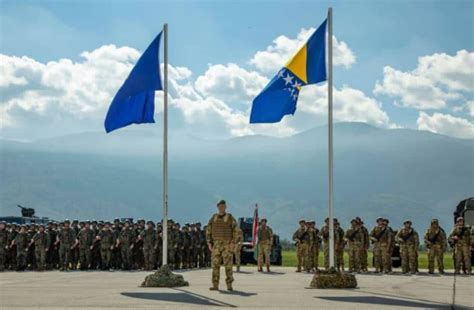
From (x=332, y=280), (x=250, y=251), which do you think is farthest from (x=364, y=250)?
(x=332, y=280)

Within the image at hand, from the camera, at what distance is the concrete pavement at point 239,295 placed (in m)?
13.7

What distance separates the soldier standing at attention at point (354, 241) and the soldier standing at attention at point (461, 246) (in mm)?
2740

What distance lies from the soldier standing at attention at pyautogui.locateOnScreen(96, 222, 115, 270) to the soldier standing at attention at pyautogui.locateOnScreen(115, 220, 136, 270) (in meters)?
0.34

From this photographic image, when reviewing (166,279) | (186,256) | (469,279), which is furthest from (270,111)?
(186,256)

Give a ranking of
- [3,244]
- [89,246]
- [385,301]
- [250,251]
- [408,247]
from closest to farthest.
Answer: [385,301]
[408,247]
[89,246]
[3,244]
[250,251]

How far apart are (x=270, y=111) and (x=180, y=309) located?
5.74 metres

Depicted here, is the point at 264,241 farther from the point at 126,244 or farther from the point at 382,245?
the point at 126,244

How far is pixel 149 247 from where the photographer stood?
84.4 ft

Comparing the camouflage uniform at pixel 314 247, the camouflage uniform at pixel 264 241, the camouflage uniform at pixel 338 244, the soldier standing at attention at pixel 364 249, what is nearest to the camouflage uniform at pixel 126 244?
the camouflage uniform at pixel 264 241

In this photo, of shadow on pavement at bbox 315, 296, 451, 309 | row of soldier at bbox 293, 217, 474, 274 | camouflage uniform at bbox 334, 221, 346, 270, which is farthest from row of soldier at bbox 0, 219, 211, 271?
shadow on pavement at bbox 315, 296, 451, 309

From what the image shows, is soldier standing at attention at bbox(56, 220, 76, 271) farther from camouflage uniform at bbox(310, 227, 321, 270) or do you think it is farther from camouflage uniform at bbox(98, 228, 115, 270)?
camouflage uniform at bbox(310, 227, 321, 270)

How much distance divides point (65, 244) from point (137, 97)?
10306mm

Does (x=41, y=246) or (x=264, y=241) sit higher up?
(x=264, y=241)

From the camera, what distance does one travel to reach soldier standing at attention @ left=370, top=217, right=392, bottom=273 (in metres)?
25.0
